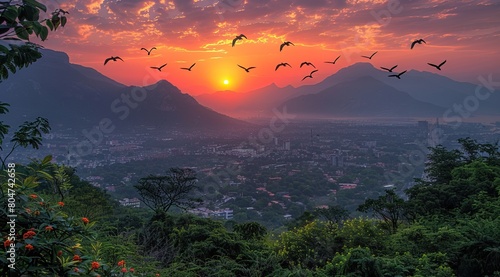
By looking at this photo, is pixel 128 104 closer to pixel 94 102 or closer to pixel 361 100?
pixel 94 102

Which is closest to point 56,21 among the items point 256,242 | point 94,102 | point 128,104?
point 256,242

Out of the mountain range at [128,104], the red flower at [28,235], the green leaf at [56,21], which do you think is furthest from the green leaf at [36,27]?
the mountain range at [128,104]

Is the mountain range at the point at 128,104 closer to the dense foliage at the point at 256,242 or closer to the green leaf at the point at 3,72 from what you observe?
the dense foliage at the point at 256,242

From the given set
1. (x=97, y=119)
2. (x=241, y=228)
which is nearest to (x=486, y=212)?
(x=241, y=228)

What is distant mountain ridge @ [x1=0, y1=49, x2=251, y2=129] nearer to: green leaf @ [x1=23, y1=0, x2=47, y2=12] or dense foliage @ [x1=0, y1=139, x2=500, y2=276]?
dense foliage @ [x1=0, y1=139, x2=500, y2=276]

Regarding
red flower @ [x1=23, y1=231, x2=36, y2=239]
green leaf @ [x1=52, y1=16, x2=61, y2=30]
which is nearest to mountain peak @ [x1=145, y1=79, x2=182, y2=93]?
green leaf @ [x1=52, y1=16, x2=61, y2=30]

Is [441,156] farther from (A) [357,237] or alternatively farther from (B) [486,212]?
(A) [357,237]
